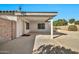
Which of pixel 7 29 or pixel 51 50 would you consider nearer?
pixel 51 50

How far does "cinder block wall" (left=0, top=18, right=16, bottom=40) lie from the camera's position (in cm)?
1171

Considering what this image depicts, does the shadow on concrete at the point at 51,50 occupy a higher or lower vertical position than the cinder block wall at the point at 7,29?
lower

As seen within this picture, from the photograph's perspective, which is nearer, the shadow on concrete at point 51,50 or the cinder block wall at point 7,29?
the shadow on concrete at point 51,50

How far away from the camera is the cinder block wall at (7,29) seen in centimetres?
1171

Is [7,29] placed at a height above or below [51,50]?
above

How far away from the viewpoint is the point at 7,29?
41.6ft

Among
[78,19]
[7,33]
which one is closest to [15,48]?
[7,33]

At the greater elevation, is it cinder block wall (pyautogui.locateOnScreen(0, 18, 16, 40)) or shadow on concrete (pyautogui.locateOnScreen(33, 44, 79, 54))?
cinder block wall (pyautogui.locateOnScreen(0, 18, 16, 40))

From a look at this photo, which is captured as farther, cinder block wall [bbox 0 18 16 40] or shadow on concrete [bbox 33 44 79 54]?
cinder block wall [bbox 0 18 16 40]
